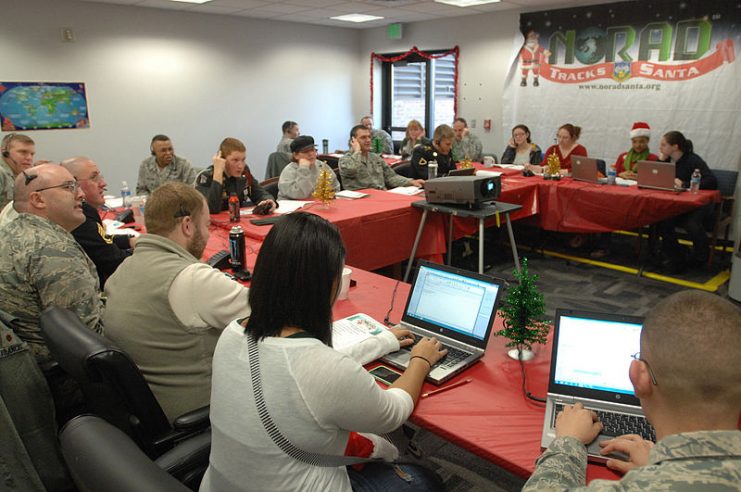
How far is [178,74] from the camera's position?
7414mm

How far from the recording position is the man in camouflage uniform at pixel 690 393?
81 cm

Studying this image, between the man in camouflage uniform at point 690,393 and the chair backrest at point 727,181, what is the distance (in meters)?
5.72

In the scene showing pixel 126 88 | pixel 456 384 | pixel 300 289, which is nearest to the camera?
pixel 300 289

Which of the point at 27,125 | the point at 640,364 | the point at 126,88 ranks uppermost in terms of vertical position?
the point at 126,88

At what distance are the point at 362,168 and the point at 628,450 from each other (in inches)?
156

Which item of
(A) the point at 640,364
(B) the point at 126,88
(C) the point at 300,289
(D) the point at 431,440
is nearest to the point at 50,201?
(C) the point at 300,289

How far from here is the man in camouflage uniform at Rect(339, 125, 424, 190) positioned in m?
4.90

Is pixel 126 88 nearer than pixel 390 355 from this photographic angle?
No

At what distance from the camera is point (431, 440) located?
2484 millimetres

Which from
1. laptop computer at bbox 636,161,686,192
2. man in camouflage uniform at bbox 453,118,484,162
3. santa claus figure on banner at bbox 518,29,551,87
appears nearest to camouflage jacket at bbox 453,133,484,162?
man in camouflage uniform at bbox 453,118,484,162

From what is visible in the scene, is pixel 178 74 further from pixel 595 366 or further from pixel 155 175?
pixel 595 366

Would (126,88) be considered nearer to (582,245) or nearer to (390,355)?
(582,245)

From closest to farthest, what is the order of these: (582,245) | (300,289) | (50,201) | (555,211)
→ (300,289) → (50,201) → (555,211) → (582,245)

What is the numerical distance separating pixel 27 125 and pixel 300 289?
21.3 feet
